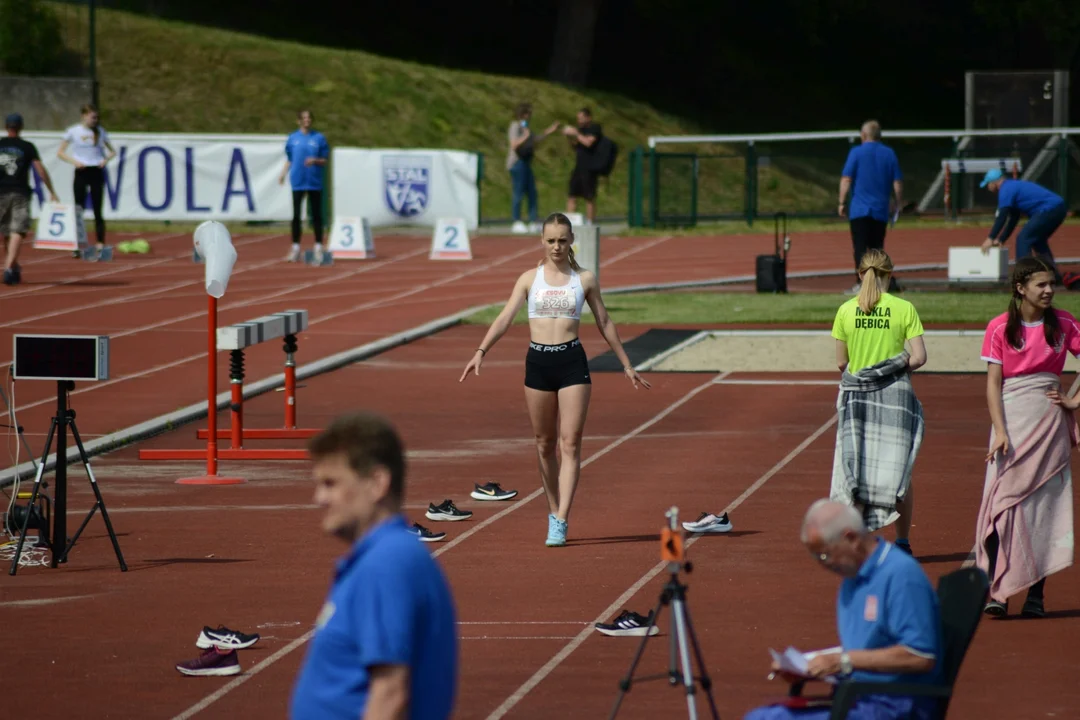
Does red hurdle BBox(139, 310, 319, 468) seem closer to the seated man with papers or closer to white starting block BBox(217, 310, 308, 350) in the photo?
white starting block BBox(217, 310, 308, 350)

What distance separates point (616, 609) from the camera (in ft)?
30.3

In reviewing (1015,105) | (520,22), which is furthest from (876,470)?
(520,22)

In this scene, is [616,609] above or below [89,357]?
below

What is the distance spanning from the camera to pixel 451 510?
1168 cm

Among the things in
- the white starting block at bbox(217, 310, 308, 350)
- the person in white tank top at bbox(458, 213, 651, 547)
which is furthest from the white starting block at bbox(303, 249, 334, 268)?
the person in white tank top at bbox(458, 213, 651, 547)

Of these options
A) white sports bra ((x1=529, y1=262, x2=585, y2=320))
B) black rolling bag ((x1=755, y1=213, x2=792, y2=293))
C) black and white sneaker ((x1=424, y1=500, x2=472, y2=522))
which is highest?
white sports bra ((x1=529, y1=262, x2=585, y2=320))

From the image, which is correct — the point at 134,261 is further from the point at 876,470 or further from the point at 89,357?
the point at 876,470

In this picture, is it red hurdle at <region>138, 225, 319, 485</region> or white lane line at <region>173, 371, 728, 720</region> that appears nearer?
white lane line at <region>173, 371, 728, 720</region>

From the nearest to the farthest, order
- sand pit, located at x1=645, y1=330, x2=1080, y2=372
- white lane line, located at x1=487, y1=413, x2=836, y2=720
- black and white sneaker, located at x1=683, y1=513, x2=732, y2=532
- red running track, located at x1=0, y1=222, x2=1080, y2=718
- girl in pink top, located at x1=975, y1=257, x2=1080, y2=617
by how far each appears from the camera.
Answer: white lane line, located at x1=487, y1=413, x2=836, y2=720
red running track, located at x1=0, y1=222, x2=1080, y2=718
girl in pink top, located at x1=975, y1=257, x2=1080, y2=617
black and white sneaker, located at x1=683, y1=513, x2=732, y2=532
sand pit, located at x1=645, y1=330, x2=1080, y2=372

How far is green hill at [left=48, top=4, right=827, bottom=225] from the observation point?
42.2 metres

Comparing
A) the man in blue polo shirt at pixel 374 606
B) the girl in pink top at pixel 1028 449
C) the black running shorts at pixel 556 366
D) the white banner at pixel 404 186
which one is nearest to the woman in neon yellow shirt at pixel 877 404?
the girl in pink top at pixel 1028 449

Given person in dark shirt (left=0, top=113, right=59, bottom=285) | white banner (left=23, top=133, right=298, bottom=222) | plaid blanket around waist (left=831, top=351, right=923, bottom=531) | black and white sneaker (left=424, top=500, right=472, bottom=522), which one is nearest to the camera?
plaid blanket around waist (left=831, top=351, right=923, bottom=531)

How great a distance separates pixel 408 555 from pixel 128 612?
569cm

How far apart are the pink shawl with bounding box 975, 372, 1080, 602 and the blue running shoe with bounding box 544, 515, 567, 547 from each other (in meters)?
2.79
